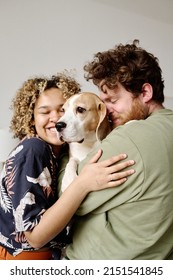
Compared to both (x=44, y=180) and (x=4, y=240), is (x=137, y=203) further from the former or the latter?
(x=4, y=240)

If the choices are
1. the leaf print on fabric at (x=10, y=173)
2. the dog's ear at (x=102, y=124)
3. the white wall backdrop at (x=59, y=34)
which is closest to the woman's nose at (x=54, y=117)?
the dog's ear at (x=102, y=124)

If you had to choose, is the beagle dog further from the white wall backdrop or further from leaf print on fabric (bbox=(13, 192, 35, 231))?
the white wall backdrop

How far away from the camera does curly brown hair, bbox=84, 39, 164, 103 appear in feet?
3.35

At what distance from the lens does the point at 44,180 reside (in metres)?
0.95

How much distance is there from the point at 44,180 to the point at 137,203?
27 centimetres

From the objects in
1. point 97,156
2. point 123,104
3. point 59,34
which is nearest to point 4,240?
point 97,156

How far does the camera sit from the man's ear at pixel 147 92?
1032mm

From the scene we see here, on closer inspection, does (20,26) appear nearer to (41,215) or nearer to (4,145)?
(4,145)

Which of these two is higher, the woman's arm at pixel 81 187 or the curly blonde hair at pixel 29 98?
the curly blonde hair at pixel 29 98

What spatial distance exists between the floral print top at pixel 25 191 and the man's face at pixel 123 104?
247 millimetres

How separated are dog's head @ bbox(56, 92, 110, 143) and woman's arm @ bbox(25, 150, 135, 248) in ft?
1.13

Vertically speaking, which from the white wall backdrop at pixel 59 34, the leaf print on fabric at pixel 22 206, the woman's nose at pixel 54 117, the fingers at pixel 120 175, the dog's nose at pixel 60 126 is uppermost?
the white wall backdrop at pixel 59 34

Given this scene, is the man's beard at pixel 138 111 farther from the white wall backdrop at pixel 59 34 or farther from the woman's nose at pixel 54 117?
the white wall backdrop at pixel 59 34
